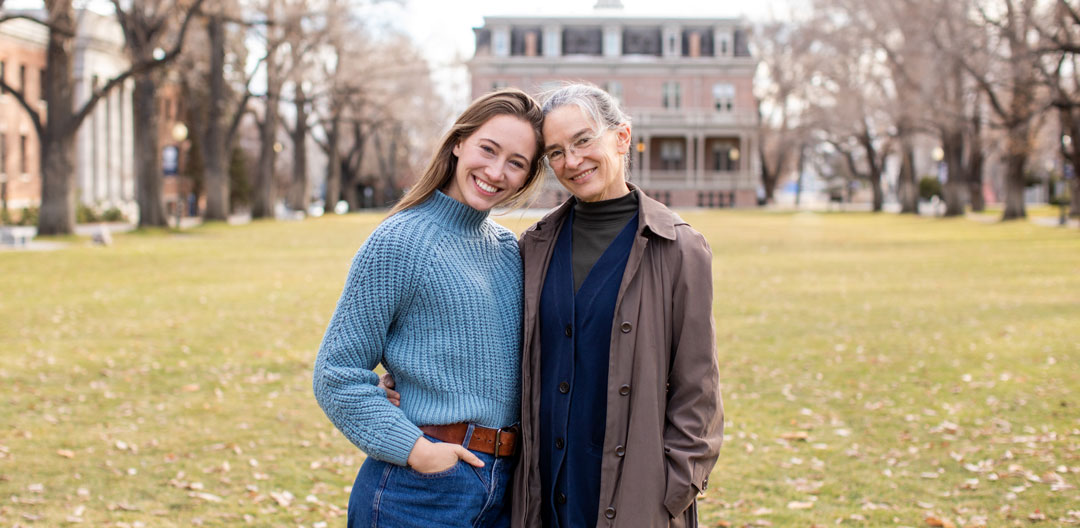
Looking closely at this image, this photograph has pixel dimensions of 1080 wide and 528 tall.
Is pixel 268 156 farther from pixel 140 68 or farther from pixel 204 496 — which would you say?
pixel 204 496

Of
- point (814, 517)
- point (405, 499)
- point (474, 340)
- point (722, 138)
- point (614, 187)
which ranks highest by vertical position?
point (722, 138)

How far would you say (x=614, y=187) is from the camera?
306 cm

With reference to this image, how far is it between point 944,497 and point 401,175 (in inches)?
2925

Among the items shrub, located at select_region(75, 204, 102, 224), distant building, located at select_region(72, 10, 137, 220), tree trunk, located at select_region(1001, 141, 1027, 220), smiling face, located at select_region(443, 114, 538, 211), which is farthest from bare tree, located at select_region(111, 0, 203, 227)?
tree trunk, located at select_region(1001, 141, 1027, 220)

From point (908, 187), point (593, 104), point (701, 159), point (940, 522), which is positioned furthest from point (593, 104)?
point (701, 159)

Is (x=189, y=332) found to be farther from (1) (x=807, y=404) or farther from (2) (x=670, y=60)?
(2) (x=670, y=60)

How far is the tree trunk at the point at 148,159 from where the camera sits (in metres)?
30.4

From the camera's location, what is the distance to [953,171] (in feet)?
147

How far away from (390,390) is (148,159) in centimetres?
2998

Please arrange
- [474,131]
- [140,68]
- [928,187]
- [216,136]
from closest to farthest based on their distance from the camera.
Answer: [474,131]
[140,68]
[216,136]
[928,187]

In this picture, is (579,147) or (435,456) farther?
(579,147)

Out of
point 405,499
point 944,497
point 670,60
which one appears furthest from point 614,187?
point 670,60

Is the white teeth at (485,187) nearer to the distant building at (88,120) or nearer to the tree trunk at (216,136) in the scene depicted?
the tree trunk at (216,136)

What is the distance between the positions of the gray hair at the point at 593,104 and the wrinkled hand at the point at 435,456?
987mm
